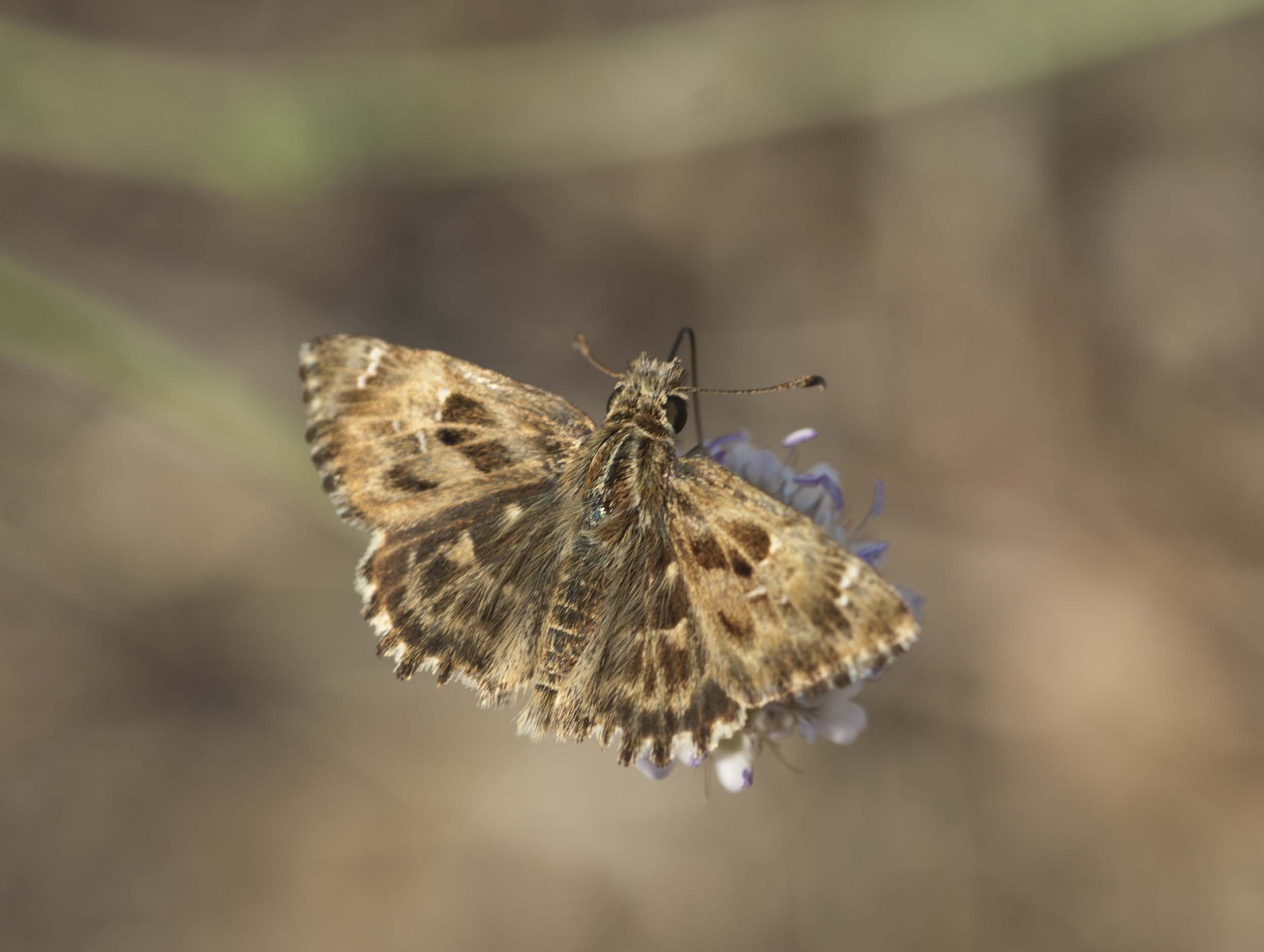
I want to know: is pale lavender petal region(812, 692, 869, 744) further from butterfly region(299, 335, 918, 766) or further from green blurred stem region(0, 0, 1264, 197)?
green blurred stem region(0, 0, 1264, 197)

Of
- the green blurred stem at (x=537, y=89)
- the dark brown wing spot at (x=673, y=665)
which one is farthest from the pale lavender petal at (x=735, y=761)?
the green blurred stem at (x=537, y=89)

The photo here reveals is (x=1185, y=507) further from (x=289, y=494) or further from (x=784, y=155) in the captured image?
(x=289, y=494)

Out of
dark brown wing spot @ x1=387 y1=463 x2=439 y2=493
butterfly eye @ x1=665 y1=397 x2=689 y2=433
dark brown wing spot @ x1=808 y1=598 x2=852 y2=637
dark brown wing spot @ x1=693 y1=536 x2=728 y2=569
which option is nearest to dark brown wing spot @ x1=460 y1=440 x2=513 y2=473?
dark brown wing spot @ x1=387 y1=463 x2=439 y2=493

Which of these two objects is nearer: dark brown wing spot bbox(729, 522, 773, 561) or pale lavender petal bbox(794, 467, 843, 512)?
dark brown wing spot bbox(729, 522, 773, 561)

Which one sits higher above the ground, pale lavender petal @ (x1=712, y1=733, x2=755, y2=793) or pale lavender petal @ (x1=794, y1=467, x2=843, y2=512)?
pale lavender petal @ (x1=794, y1=467, x2=843, y2=512)

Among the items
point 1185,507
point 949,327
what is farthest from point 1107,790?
point 949,327

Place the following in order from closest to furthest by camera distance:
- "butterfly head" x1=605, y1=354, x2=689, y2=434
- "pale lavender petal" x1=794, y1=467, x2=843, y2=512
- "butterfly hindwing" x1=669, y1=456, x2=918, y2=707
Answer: "butterfly hindwing" x1=669, y1=456, x2=918, y2=707 < "butterfly head" x1=605, y1=354, x2=689, y2=434 < "pale lavender petal" x1=794, y1=467, x2=843, y2=512

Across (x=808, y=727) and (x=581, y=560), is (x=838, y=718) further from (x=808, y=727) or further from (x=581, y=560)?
(x=581, y=560)
